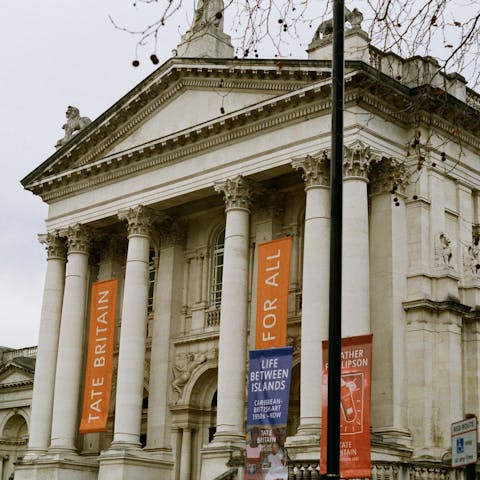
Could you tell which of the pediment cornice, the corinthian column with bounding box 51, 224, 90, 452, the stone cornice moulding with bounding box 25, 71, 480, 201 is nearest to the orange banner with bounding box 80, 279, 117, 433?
the corinthian column with bounding box 51, 224, 90, 452

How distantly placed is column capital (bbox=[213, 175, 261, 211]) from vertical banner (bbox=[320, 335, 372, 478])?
8153 mm

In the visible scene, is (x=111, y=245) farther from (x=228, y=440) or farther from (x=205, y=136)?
(x=228, y=440)

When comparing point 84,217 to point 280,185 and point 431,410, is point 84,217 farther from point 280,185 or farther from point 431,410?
point 431,410

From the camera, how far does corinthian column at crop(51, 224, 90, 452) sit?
32.3m

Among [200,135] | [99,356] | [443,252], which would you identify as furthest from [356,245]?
[99,356]

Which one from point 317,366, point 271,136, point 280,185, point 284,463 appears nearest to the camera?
point 284,463

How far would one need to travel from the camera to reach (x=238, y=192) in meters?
29.1

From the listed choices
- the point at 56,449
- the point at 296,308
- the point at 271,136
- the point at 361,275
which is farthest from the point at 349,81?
the point at 56,449

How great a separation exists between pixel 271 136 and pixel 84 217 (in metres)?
8.32

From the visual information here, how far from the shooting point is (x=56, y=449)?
105ft

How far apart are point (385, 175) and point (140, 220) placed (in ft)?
27.3

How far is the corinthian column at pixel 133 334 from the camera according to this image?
30297 millimetres

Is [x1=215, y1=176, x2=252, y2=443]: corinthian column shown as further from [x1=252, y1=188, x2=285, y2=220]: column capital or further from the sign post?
the sign post

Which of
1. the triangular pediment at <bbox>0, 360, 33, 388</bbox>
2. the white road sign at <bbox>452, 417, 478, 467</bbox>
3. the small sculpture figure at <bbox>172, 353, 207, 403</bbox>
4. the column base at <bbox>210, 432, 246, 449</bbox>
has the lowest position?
the white road sign at <bbox>452, 417, 478, 467</bbox>
